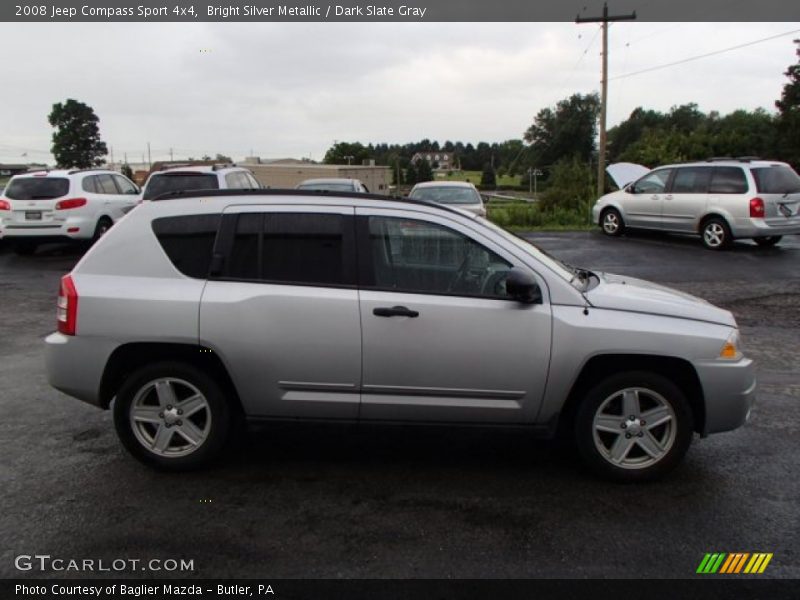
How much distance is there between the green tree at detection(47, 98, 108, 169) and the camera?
92.0 meters

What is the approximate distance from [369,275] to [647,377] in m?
1.76

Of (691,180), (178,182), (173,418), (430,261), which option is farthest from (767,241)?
(173,418)

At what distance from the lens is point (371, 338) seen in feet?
13.2

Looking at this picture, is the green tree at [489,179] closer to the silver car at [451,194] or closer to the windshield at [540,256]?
the silver car at [451,194]

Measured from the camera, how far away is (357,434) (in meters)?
4.91

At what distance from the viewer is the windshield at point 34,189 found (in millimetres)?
13852

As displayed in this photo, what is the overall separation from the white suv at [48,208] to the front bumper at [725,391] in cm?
1323

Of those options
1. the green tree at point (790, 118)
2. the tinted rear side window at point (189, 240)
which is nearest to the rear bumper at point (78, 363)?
the tinted rear side window at point (189, 240)

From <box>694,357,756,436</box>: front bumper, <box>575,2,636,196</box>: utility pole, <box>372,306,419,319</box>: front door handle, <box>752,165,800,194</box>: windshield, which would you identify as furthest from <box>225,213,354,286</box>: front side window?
<box>575,2,636,196</box>: utility pole

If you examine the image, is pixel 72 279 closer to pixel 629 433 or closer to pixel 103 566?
pixel 103 566

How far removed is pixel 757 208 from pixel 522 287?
1163cm

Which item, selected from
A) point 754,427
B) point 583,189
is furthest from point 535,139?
point 754,427

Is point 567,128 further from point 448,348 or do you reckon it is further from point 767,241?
A: point 448,348

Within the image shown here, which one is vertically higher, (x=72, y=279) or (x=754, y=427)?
(x=72, y=279)
